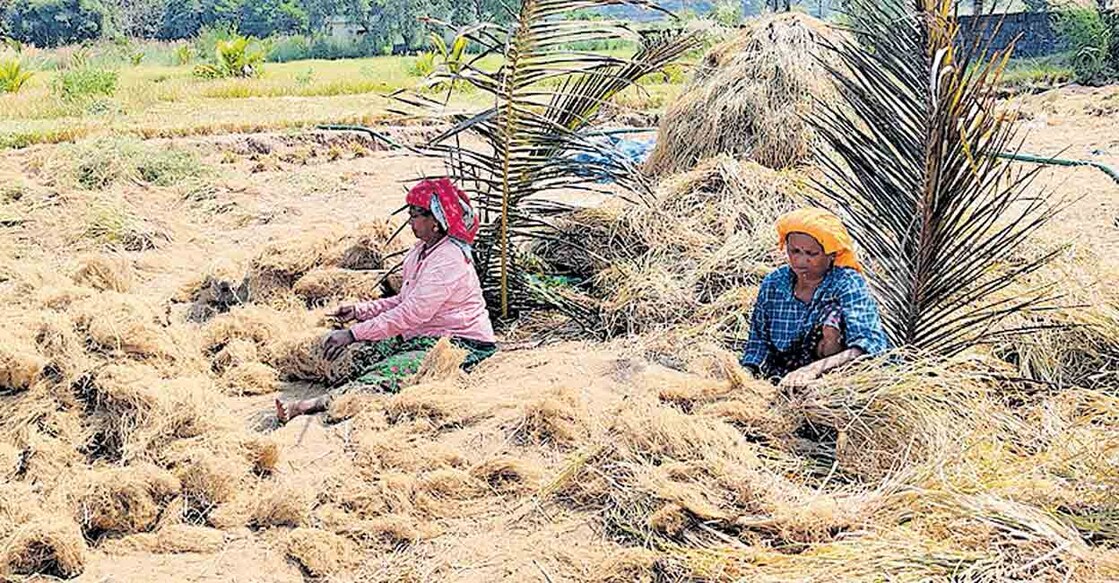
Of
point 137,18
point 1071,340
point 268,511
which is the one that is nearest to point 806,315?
point 1071,340

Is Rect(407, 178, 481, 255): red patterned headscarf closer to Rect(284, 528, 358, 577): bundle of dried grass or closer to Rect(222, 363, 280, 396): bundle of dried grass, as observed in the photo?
Rect(222, 363, 280, 396): bundle of dried grass

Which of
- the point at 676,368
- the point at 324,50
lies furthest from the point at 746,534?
the point at 324,50

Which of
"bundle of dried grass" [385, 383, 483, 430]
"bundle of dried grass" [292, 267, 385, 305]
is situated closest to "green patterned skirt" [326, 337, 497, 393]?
"bundle of dried grass" [385, 383, 483, 430]

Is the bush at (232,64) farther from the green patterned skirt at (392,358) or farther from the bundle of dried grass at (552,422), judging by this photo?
the bundle of dried grass at (552,422)

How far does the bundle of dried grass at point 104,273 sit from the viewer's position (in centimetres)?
570

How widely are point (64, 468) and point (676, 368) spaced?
246 centimetres

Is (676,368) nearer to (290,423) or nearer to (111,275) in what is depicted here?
(290,423)

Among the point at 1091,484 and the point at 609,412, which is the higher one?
the point at 1091,484

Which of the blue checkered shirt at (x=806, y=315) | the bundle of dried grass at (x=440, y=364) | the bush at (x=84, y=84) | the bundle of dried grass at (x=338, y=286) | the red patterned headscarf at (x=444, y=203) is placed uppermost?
the red patterned headscarf at (x=444, y=203)

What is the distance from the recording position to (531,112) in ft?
17.7

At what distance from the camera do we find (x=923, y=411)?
344cm

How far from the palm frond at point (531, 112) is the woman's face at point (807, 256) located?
1.35m

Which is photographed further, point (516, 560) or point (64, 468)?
point (64, 468)

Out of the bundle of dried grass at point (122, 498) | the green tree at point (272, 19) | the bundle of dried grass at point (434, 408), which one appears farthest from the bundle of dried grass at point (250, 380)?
the green tree at point (272, 19)
